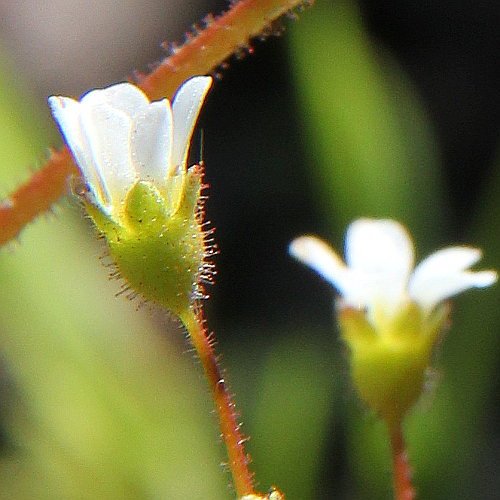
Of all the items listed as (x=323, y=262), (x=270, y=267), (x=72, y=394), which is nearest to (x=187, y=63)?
(x=323, y=262)

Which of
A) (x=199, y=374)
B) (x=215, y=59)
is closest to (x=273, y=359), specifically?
(x=199, y=374)

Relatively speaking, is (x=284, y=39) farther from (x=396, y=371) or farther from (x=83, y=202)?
(x=83, y=202)

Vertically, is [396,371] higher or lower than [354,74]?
lower

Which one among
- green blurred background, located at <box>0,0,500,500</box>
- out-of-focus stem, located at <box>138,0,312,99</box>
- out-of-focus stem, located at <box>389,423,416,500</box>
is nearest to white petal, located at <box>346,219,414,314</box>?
out-of-focus stem, located at <box>389,423,416,500</box>

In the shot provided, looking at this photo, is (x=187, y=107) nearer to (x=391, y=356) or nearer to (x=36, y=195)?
(x=36, y=195)

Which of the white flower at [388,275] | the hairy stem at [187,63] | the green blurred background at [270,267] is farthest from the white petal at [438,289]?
the green blurred background at [270,267]

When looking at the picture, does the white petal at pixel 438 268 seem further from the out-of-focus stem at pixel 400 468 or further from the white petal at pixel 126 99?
the white petal at pixel 126 99

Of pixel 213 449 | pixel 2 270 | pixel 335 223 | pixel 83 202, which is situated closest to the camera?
pixel 83 202
